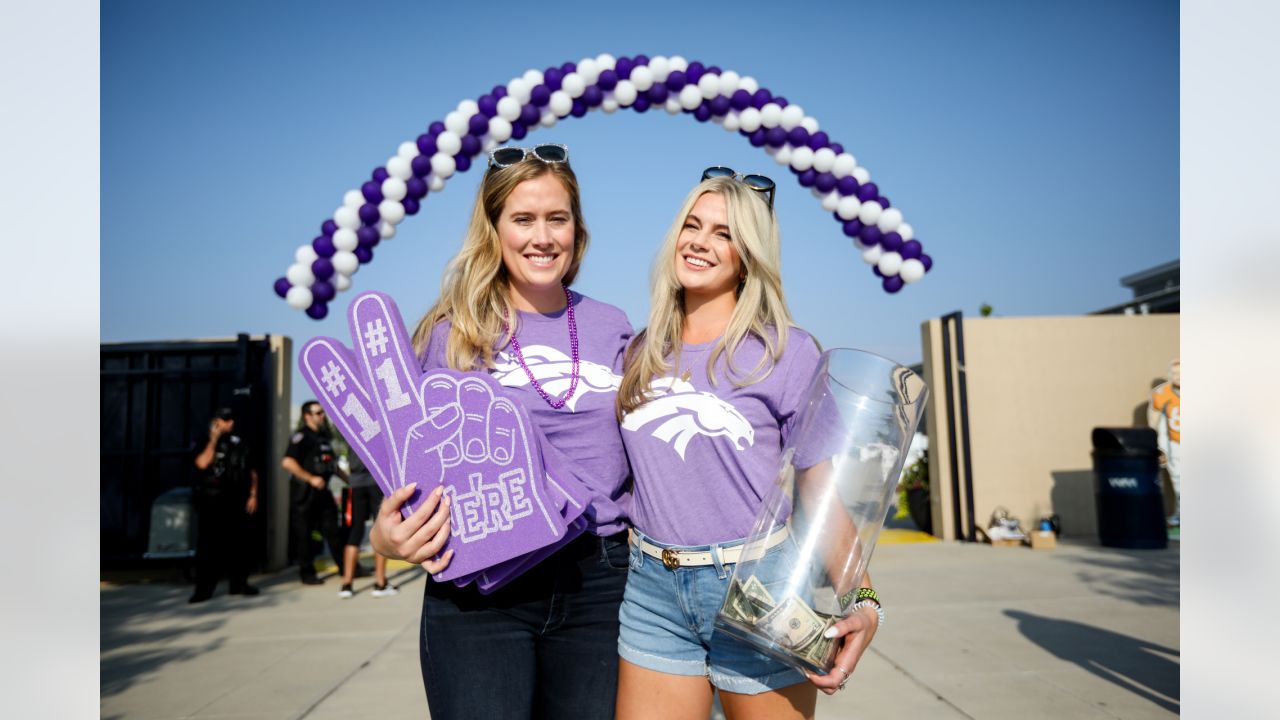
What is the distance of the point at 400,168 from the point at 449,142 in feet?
1.21

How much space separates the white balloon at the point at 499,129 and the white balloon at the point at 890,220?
2.53 meters

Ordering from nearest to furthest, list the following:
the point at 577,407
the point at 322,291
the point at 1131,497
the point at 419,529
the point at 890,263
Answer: the point at 419,529
the point at 577,407
the point at 890,263
the point at 322,291
the point at 1131,497

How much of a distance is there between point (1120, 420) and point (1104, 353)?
2.72ft

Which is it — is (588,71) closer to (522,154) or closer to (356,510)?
(522,154)

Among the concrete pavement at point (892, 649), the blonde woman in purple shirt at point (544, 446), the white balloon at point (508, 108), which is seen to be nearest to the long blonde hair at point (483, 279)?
the blonde woman in purple shirt at point (544, 446)

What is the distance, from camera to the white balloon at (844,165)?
5371 mm

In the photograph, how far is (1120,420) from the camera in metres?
9.87

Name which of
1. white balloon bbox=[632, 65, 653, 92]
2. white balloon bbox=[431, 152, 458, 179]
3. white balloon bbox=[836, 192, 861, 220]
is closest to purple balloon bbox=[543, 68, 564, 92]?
white balloon bbox=[632, 65, 653, 92]

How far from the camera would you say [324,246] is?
5223mm

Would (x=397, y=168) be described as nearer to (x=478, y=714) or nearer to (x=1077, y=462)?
(x=478, y=714)

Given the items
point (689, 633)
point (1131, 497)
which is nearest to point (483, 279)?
point (689, 633)

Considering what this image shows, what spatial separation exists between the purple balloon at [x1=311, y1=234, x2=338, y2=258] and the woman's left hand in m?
4.46

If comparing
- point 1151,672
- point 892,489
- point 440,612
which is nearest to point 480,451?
point 440,612
